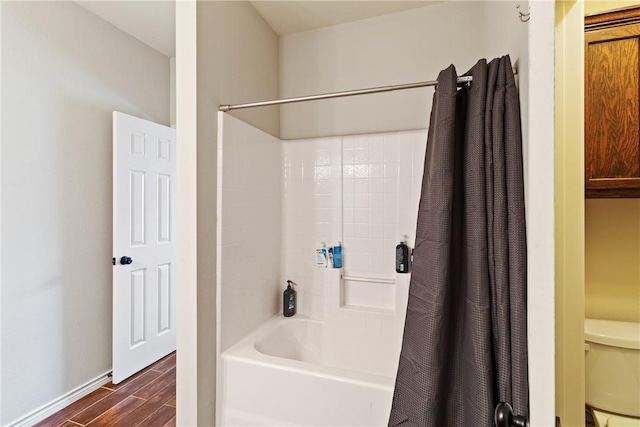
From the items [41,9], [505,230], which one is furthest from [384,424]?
[41,9]

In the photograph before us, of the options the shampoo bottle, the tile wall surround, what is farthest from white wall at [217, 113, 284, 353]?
the shampoo bottle

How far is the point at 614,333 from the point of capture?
1231 millimetres

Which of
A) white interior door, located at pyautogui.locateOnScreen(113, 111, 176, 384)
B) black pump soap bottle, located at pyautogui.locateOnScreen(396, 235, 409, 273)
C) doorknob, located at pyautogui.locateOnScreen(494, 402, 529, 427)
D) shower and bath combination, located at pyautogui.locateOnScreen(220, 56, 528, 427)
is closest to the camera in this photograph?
doorknob, located at pyautogui.locateOnScreen(494, 402, 529, 427)

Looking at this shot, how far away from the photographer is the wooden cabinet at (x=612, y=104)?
45.2 inches

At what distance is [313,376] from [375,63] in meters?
1.84

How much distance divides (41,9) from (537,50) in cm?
270

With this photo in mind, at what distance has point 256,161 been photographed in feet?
6.16

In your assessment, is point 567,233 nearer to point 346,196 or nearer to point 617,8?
point 617,8

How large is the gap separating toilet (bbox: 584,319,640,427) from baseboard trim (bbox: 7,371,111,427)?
9.42 feet

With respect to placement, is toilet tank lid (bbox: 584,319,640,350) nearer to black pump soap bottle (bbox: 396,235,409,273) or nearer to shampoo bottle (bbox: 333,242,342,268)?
black pump soap bottle (bbox: 396,235,409,273)

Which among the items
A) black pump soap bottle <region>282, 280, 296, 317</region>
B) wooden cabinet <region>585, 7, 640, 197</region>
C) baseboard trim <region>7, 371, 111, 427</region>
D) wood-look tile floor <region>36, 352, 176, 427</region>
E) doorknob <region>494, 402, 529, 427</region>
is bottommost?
wood-look tile floor <region>36, 352, 176, 427</region>

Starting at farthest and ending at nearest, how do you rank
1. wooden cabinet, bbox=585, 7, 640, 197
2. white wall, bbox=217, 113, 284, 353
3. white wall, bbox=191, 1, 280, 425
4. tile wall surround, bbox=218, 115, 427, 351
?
tile wall surround, bbox=218, 115, 427, 351
white wall, bbox=217, 113, 284, 353
white wall, bbox=191, 1, 280, 425
wooden cabinet, bbox=585, 7, 640, 197

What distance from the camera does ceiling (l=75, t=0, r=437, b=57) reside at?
1922 millimetres

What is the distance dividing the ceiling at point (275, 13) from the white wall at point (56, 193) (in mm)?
132
